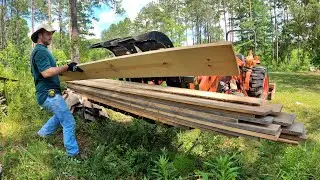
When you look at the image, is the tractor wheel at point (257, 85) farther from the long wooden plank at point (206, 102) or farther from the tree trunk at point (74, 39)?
the tree trunk at point (74, 39)

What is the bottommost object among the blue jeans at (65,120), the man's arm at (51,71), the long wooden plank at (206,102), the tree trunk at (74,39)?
the blue jeans at (65,120)

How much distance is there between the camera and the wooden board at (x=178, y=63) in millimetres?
3238

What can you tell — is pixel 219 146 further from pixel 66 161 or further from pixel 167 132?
pixel 66 161

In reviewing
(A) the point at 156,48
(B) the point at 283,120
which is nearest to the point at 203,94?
(B) the point at 283,120

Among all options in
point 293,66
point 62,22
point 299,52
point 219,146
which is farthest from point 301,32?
point 62,22

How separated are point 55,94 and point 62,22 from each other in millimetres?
55164

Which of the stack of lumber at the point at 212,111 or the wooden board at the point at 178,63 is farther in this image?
the stack of lumber at the point at 212,111

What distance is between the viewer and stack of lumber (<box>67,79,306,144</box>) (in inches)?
143

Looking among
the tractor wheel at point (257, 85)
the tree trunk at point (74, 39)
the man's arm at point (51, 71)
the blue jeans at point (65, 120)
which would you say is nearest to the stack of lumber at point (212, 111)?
the blue jeans at point (65, 120)

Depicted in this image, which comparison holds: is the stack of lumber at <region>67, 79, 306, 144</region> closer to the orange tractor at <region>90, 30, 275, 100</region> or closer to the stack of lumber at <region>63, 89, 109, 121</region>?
the orange tractor at <region>90, 30, 275, 100</region>

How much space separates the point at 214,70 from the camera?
3.45 m

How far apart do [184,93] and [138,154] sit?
1238mm

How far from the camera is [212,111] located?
397cm

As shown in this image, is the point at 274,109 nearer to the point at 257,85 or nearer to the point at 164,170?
the point at 164,170
